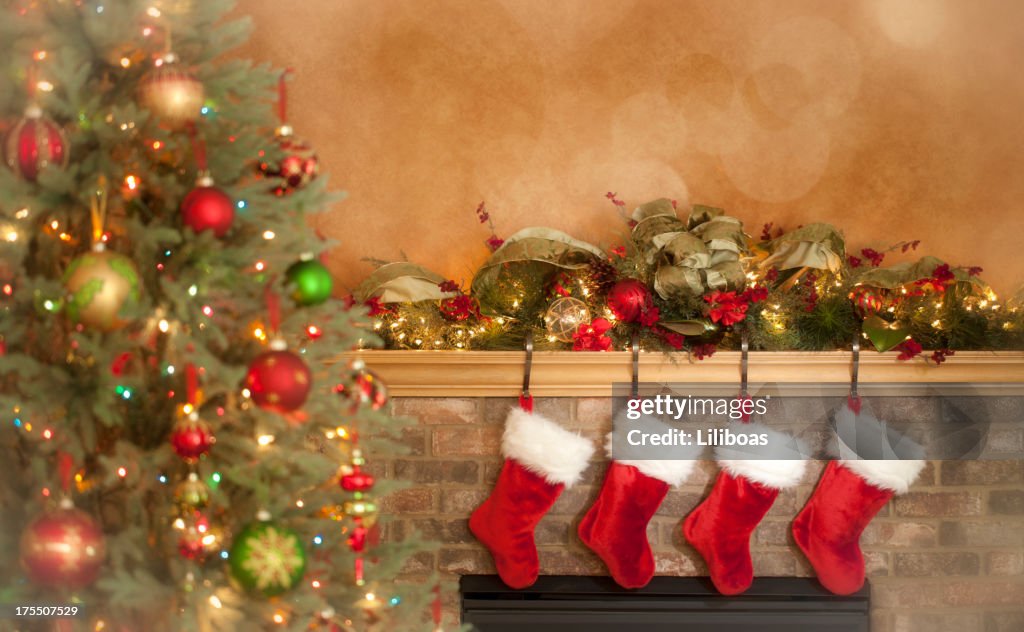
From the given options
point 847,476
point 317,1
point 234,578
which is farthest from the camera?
point 317,1

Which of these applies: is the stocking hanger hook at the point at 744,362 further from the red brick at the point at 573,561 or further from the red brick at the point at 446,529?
the red brick at the point at 446,529

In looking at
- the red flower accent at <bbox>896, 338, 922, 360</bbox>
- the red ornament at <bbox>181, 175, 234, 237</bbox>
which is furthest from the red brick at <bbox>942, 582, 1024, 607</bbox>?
the red ornament at <bbox>181, 175, 234, 237</bbox>

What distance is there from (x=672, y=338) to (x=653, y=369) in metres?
0.11

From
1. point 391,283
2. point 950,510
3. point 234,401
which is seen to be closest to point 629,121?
point 391,283

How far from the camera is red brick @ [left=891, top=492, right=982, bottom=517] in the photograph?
2215mm

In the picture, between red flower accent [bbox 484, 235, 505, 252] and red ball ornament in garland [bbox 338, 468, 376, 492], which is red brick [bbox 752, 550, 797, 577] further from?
red ball ornament in garland [bbox 338, 468, 376, 492]

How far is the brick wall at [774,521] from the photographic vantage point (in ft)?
7.20

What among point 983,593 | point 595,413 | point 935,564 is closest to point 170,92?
point 595,413

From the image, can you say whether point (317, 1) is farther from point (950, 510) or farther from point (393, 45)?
point (950, 510)

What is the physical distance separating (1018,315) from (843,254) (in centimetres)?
46

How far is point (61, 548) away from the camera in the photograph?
3.85 feet

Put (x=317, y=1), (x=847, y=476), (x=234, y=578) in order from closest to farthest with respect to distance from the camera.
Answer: (x=234, y=578)
(x=847, y=476)
(x=317, y=1)

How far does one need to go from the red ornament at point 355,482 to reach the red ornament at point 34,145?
67cm

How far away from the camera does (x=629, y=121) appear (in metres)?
2.43
